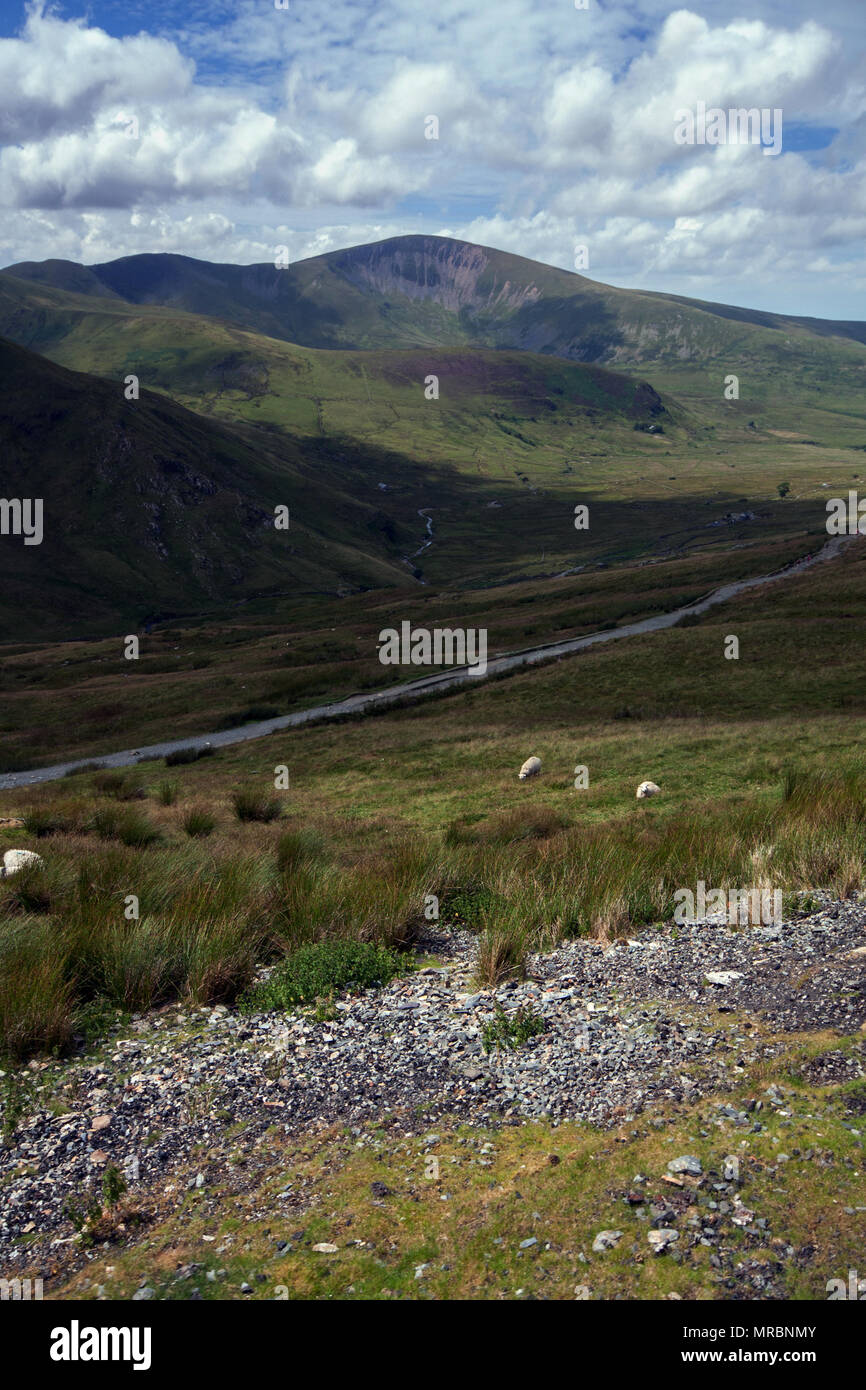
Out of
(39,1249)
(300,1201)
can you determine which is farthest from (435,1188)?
(39,1249)

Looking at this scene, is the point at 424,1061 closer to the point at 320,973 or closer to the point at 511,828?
the point at 320,973

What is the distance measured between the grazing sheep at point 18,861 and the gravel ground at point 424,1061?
19.3ft

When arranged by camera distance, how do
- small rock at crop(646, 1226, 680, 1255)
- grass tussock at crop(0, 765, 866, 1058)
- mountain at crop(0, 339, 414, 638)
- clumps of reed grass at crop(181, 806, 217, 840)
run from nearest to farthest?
small rock at crop(646, 1226, 680, 1255)
grass tussock at crop(0, 765, 866, 1058)
clumps of reed grass at crop(181, 806, 217, 840)
mountain at crop(0, 339, 414, 638)

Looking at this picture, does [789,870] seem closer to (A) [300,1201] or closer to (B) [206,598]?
(A) [300,1201]

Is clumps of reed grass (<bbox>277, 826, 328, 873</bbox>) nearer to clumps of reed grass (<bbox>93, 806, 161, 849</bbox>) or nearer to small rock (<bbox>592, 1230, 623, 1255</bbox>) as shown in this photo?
clumps of reed grass (<bbox>93, 806, 161, 849</bbox>)

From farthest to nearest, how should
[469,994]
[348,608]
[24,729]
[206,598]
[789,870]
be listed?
[206,598] → [348,608] → [24,729] → [789,870] → [469,994]

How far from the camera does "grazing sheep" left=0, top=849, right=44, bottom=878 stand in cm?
1370

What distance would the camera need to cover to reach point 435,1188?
614 cm

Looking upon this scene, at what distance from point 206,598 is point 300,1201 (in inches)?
6688

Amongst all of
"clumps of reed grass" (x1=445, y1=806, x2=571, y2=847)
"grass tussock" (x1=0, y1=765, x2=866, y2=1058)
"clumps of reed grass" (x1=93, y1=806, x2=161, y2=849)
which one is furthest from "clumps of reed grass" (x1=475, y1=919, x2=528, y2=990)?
"clumps of reed grass" (x1=93, y1=806, x2=161, y2=849)

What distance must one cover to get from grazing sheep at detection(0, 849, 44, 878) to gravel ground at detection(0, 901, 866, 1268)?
5.90m

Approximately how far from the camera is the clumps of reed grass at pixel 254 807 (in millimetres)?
23719

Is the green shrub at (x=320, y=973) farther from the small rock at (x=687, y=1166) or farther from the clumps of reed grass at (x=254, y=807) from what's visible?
the clumps of reed grass at (x=254, y=807)

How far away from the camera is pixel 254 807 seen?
24.0 metres
